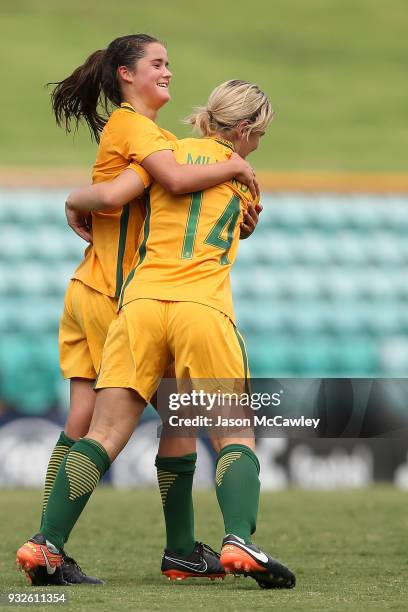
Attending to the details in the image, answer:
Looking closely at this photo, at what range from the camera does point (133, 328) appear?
13.3 ft

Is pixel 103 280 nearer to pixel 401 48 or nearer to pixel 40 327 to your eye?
pixel 40 327

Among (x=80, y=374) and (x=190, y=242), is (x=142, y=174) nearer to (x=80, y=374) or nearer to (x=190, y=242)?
(x=190, y=242)

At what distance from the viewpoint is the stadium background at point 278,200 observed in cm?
1034

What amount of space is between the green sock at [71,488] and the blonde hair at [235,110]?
3.58 feet

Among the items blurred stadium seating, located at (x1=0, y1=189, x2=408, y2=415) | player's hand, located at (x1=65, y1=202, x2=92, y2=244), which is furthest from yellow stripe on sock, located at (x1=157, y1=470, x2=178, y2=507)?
blurred stadium seating, located at (x1=0, y1=189, x2=408, y2=415)

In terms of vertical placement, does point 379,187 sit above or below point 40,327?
above

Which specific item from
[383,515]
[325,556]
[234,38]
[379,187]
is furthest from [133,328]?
[234,38]

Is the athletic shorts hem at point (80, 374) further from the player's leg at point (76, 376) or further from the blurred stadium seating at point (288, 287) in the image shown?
the blurred stadium seating at point (288, 287)

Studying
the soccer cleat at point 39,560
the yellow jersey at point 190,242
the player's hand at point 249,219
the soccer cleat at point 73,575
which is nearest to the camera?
the soccer cleat at point 39,560

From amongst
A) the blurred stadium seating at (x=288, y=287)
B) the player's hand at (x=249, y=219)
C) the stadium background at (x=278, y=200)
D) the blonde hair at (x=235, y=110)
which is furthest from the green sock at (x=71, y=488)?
the blurred stadium seating at (x=288, y=287)

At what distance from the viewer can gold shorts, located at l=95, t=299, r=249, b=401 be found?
4.02 metres

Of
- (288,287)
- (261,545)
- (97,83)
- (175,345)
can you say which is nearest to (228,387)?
(175,345)

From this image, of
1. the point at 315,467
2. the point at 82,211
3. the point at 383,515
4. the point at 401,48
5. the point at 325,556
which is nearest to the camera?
the point at 82,211

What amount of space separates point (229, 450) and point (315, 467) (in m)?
6.24
